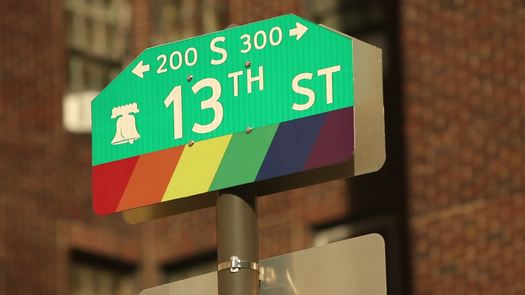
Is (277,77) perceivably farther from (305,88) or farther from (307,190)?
(307,190)

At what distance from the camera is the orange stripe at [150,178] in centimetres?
604

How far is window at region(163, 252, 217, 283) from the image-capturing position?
20.7m

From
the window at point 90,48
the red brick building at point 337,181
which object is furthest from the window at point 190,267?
the window at point 90,48

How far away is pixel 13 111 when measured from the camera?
20688mm

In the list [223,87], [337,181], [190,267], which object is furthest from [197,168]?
[190,267]

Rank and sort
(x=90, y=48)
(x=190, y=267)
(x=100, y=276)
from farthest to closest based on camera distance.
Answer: (x=90, y=48) < (x=100, y=276) < (x=190, y=267)

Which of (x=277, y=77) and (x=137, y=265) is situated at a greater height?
(x=137, y=265)

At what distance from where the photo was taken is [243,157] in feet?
19.1

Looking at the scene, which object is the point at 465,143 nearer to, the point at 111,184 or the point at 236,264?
the point at 111,184

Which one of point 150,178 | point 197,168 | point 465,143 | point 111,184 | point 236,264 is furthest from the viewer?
point 465,143

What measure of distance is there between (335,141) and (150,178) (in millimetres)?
805

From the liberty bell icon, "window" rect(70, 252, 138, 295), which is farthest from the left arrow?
"window" rect(70, 252, 138, 295)

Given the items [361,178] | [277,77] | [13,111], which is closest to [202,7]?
[13,111]

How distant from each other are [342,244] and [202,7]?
16.6 metres
